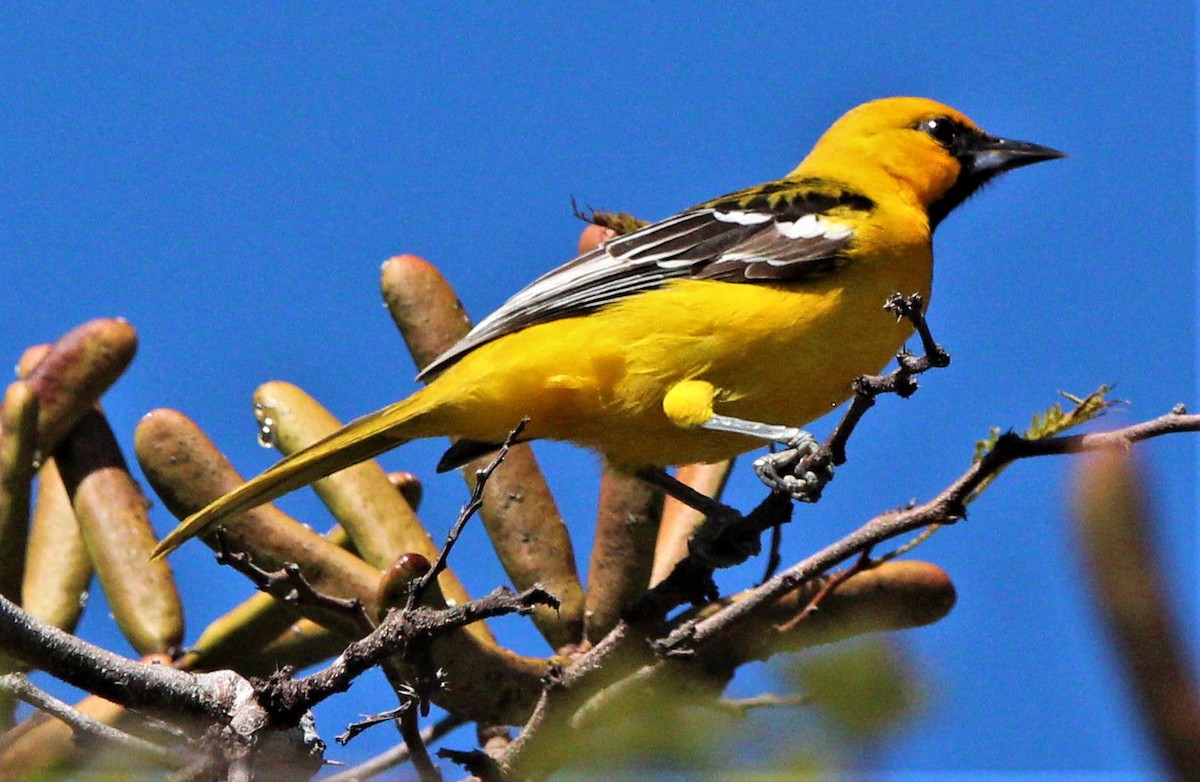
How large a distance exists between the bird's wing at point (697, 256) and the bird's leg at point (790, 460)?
565mm

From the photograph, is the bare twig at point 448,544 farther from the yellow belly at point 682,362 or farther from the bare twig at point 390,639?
the yellow belly at point 682,362

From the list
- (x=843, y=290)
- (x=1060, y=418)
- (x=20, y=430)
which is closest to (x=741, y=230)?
(x=843, y=290)

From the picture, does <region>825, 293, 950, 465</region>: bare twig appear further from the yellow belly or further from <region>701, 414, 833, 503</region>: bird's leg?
the yellow belly

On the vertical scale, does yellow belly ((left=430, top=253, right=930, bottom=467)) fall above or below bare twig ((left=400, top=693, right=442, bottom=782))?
above

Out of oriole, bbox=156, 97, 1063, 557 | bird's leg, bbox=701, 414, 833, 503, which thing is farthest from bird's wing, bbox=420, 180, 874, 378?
bird's leg, bbox=701, 414, 833, 503

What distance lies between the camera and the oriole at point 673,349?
14.5ft

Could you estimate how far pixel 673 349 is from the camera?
4.46 metres

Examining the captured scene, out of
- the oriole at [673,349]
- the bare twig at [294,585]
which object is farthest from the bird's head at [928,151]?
the bare twig at [294,585]

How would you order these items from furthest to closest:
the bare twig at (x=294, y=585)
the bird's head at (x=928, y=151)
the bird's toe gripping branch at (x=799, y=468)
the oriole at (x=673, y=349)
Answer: the bird's head at (x=928, y=151) → the oriole at (x=673, y=349) → the bird's toe gripping branch at (x=799, y=468) → the bare twig at (x=294, y=585)

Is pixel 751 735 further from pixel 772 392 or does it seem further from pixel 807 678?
pixel 772 392

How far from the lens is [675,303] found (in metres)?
4.59

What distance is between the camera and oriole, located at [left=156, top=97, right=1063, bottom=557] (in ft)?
14.5

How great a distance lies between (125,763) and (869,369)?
154 inches

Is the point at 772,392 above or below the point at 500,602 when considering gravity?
above
